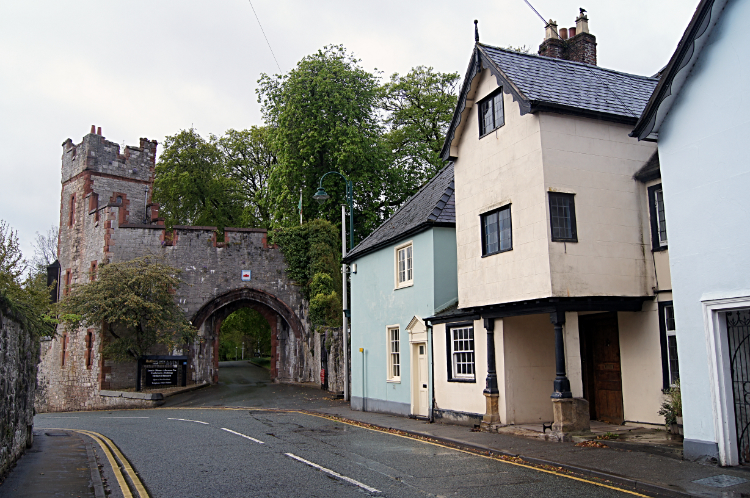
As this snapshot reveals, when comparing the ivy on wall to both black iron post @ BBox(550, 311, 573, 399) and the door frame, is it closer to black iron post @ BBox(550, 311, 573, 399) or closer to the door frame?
black iron post @ BBox(550, 311, 573, 399)

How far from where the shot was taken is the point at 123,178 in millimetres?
36344

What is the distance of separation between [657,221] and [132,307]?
874 inches

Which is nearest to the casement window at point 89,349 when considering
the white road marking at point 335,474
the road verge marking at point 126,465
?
the road verge marking at point 126,465

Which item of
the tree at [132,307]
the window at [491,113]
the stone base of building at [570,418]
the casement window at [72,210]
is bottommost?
the stone base of building at [570,418]

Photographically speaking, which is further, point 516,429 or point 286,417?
point 286,417

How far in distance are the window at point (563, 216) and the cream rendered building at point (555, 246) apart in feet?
0.10

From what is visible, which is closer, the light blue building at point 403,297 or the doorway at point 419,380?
the light blue building at point 403,297

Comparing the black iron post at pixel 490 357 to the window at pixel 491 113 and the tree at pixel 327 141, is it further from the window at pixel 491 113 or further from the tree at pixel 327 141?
the tree at pixel 327 141

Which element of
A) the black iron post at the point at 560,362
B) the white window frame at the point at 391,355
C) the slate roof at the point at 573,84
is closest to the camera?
the black iron post at the point at 560,362

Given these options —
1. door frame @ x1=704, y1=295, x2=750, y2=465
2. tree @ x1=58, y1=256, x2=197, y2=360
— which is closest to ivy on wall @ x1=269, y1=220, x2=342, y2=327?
tree @ x1=58, y1=256, x2=197, y2=360

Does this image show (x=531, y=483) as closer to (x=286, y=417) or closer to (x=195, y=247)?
(x=286, y=417)

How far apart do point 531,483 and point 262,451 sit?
5.35 m

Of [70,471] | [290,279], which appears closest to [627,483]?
[70,471]

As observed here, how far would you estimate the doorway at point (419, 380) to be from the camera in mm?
18188
